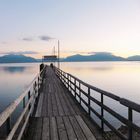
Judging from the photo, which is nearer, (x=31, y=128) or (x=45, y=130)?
(x=45, y=130)

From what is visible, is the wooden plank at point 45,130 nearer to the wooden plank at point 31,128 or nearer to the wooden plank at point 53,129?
the wooden plank at point 53,129

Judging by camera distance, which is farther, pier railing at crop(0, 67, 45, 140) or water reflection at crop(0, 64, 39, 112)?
water reflection at crop(0, 64, 39, 112)

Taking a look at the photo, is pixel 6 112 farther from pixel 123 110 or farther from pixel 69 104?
pixel 123 110

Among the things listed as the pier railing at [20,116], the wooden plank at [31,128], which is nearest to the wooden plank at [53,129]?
the wooden plank at [31,128]

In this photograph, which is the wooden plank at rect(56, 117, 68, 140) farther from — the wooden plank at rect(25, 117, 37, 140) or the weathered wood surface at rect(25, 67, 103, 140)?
the wooden plank at rect(25, 117, 37, 140)

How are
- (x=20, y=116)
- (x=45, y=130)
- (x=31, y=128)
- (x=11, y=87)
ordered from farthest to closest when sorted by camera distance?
1. (x=11, y=87)
2. (x=31, y=128)
3. (x=45, y=130)
4. (x=20, y=116)

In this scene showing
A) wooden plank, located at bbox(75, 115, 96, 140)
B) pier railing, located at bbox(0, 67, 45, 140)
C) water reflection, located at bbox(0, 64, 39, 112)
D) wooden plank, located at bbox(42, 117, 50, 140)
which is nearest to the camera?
pier railing, located at bbox(0, 67, 45, 140)

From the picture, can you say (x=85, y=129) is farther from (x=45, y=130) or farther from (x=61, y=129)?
(x=45, y=130)

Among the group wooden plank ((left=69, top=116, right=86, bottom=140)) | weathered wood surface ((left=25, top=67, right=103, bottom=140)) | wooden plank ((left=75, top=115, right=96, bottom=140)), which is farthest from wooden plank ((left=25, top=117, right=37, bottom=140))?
wooden plank ((left=75, top=115, right=96, bottom=140))

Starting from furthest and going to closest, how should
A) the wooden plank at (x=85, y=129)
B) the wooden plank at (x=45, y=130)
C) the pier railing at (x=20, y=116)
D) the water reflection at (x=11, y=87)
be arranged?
the water reflection at (x=11, y=87), the wooden plank at (x=45, y=130), the wooden plank at (x=85, y=129), the pier railing at (x=20, y=116)

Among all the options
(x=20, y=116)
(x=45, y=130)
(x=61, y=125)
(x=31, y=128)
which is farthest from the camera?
(x=61, y=125)

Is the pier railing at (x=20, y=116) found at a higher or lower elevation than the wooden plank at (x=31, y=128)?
higher

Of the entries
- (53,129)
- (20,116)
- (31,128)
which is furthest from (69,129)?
(20,116)

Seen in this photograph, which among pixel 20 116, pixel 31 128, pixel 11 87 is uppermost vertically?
pixel 20 116
